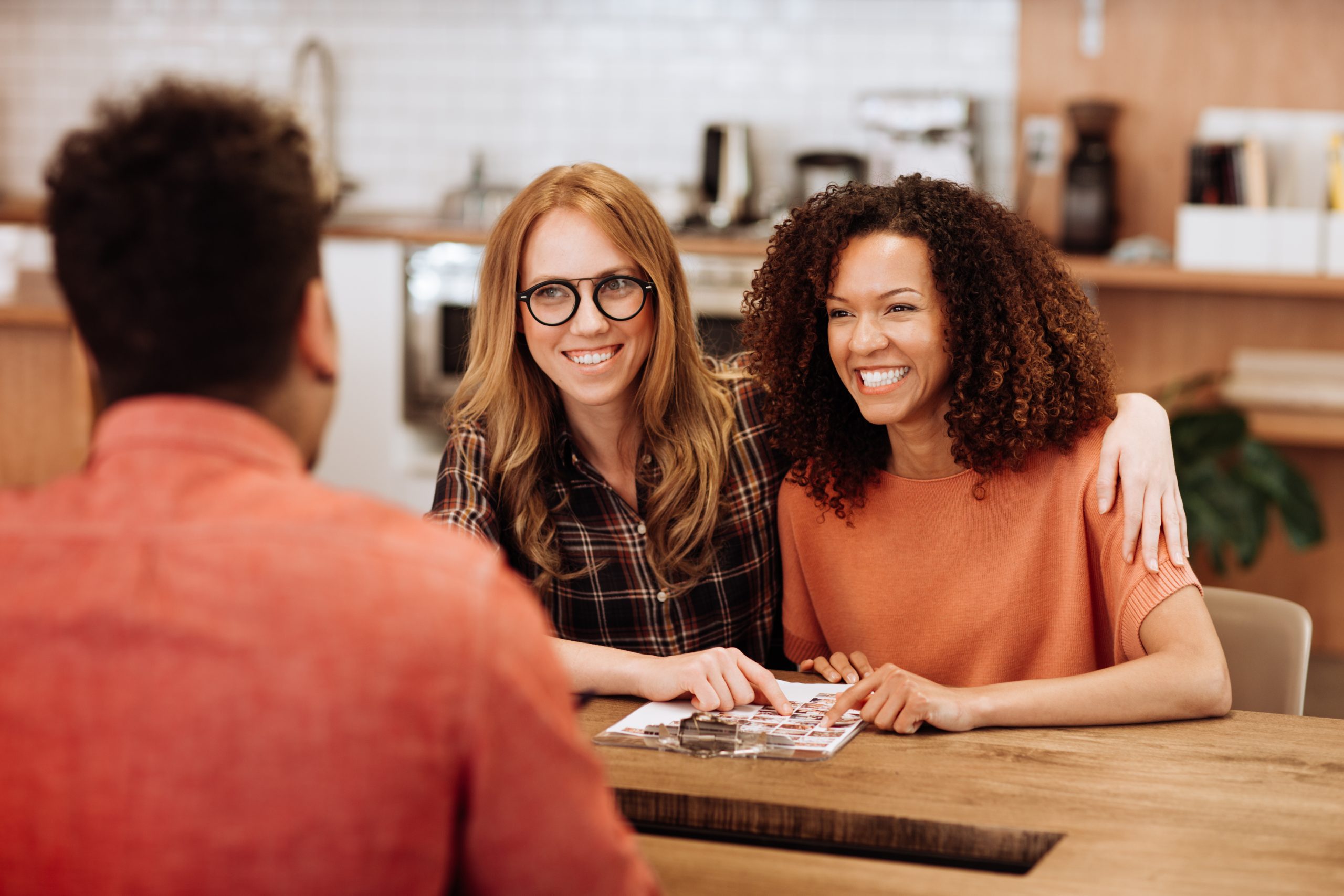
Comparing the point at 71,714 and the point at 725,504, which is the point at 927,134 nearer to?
the point at 725,504

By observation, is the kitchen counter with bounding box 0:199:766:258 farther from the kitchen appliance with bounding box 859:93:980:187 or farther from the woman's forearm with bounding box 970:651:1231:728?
the woman's forearm with bounding box 970:651:1231:728

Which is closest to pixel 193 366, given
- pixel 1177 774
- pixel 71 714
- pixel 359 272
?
pixel 71 714

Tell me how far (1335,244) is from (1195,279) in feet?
1.30

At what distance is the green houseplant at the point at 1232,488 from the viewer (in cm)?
371

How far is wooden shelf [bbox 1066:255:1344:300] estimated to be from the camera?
12.3 ft

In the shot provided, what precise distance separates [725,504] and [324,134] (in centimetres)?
342

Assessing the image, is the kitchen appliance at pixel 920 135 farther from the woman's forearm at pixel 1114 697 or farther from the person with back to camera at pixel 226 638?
the person with back to camera at pixel 226 638

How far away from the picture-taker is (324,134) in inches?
191

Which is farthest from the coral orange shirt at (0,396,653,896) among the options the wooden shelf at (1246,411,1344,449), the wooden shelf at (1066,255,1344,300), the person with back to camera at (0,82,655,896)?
the wooden shelf at (1246,411,1344,449)

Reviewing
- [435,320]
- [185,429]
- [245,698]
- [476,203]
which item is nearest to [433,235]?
[435,320]

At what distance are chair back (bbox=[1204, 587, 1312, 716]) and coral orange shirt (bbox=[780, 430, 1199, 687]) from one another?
182mm

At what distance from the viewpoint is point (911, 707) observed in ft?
4.66

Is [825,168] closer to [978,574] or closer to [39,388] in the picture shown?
[39,388]

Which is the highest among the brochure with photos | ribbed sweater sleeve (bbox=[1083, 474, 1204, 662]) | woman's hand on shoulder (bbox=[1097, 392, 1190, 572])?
woman's hand on shoulder (bbox=[1097, 392, 1190, 572])
